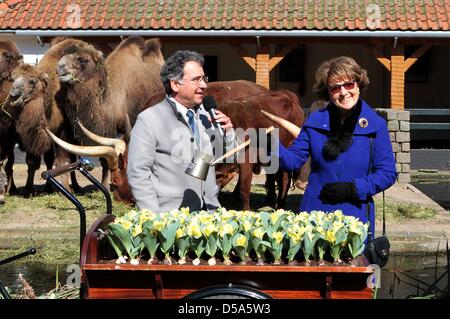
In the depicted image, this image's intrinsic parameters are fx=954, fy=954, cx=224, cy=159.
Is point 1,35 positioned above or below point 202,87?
above

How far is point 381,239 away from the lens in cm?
520

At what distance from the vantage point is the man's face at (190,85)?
5.49m

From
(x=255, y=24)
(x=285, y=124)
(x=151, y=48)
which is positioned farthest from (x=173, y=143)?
(x=255, y=24)

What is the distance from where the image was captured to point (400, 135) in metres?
17.3

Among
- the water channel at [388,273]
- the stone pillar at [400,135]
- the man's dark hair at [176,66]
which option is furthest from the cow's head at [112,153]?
the stone pillar at [400,135]

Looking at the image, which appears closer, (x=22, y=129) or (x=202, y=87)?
(x=202, y=87)

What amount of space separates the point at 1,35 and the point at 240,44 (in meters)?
5.64

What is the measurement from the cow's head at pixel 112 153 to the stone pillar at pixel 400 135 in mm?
7879

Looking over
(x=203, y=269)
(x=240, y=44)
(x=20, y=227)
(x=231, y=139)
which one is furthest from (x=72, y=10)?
(x=203, y=269)

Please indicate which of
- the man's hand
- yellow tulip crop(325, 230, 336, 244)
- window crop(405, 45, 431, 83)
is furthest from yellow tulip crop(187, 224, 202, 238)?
window crop(405, 45, 431, 83)

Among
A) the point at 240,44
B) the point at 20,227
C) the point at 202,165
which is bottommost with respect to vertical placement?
the point at 20,227

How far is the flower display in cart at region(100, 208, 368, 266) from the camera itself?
14.8 ft

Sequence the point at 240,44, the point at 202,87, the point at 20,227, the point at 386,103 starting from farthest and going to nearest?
the point at 386,103 → the point at 240,44 → the point at 20,227 → the point at 202,87
